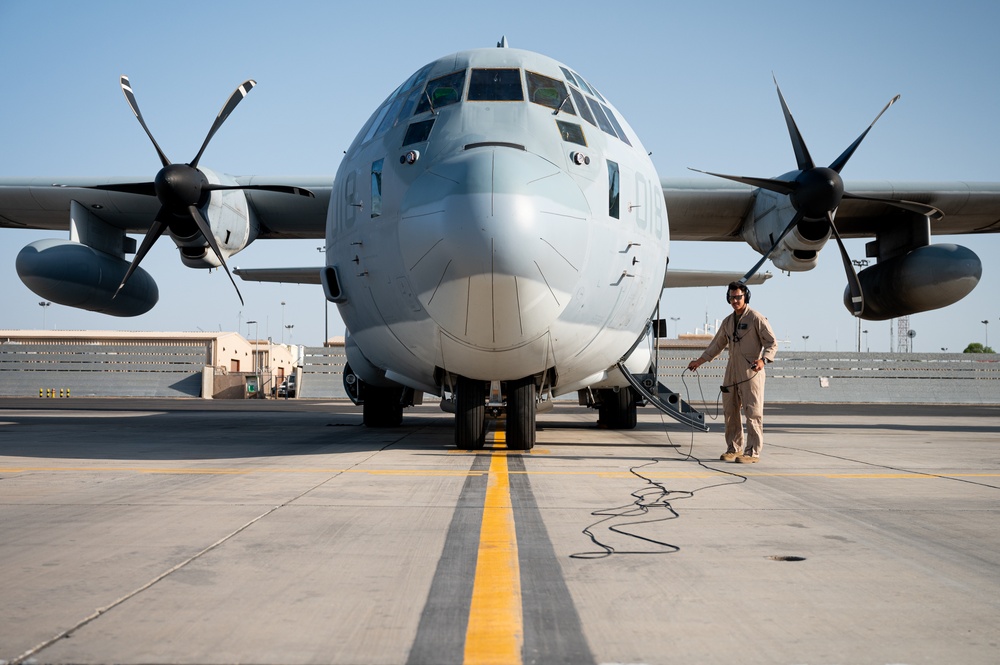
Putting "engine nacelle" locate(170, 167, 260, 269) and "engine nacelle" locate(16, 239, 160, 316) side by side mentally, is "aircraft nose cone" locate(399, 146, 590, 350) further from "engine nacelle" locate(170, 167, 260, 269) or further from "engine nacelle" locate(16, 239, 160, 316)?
"engine nacelle" locate(16, 239, 160, 316)

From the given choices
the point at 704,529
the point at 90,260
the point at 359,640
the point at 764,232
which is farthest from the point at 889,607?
the point at 90,260

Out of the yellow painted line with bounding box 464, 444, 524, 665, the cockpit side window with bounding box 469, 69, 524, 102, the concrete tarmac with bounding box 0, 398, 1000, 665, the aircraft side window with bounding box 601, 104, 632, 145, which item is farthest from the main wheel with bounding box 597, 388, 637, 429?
the yellow painted line with bounding box 464, 444, 524, 665

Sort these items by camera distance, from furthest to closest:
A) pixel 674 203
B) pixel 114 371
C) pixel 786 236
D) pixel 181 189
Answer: pixel 114 371 → pixel 674 203 → pixel 786 236 → pixel 181 189

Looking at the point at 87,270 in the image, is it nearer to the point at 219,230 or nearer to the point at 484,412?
the point at 219,230

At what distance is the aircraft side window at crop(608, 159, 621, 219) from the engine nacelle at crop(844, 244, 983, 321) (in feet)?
24.4

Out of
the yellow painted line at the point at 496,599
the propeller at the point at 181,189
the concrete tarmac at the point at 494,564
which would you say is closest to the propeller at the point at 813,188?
the concrete tarmac at the point at 494,564

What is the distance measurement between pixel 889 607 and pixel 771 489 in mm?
3462

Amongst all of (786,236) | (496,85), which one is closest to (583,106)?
(496,85)

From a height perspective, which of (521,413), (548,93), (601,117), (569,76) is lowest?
(521,413)

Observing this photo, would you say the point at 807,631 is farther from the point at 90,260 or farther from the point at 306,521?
the point at 90,260

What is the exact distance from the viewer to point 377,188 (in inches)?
Answer: 340

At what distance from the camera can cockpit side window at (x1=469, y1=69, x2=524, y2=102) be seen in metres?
8.78

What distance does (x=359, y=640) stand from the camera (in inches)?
105

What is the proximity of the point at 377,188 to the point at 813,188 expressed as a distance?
22.2 ft
